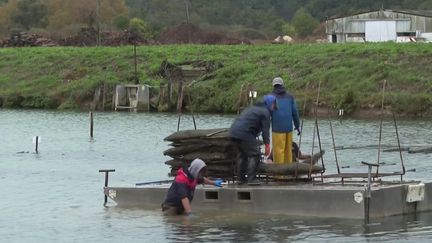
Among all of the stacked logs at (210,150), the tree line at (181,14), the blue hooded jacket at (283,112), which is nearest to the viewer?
the blue hooded jacket at (283,112)

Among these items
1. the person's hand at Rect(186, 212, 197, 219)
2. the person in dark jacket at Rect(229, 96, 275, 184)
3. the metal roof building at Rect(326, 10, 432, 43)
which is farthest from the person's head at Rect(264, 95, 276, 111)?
the metal roof building at Rect(326, 10, 432, 43)

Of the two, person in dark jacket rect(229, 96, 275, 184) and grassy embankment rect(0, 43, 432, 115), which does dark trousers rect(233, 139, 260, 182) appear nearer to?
person in dark jacket rect(229, 96, 275, 184)

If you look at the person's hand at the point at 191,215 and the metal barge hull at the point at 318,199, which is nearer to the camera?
the metal barge hull at the point at 318,199

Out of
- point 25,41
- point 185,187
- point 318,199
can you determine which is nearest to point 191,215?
point 185,187

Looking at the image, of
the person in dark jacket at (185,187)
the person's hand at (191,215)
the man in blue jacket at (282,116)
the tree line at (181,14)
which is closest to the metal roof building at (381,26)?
the tree line at (181,14)

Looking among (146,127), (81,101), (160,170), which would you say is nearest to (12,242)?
(160,170)

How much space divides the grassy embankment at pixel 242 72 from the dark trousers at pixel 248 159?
1011 inches

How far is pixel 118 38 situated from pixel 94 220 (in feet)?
202

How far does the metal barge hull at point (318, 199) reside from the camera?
19.4 meters

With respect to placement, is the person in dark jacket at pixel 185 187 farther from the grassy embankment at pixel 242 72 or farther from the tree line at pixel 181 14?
the tree line at pixel 181 14

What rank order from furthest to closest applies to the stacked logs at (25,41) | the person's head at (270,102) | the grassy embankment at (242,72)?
1. the stacked logs at (25,41)
2. the grassy embankment at (242,72)
3. the person's head at (270,102)

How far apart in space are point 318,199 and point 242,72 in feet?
134

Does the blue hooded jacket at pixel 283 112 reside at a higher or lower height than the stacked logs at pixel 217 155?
higher

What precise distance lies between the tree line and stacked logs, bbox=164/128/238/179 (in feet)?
231
